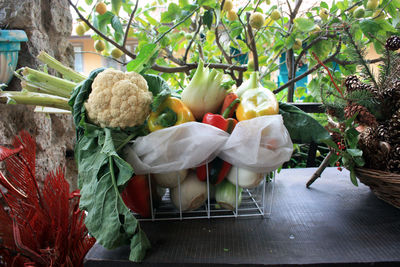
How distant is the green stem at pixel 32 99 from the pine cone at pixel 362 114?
0.71 m

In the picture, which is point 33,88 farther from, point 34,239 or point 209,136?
point 209,136

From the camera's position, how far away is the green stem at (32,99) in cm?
62

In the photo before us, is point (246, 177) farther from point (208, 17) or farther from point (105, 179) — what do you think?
point (208, 17)

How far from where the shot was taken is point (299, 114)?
69 cm

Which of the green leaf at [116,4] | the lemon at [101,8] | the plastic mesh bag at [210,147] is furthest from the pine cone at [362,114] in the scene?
the lemon at [101,8]

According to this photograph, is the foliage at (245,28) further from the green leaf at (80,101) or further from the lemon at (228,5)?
the green leaf at (80,101)

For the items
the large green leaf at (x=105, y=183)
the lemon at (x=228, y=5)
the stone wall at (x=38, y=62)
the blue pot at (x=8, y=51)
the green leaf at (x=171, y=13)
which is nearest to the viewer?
the large green leaf at (x=105, y=183)

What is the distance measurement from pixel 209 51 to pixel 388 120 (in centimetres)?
127

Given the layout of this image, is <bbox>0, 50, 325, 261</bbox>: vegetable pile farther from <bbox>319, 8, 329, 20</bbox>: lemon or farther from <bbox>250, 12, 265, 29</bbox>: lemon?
<bbox>319, 8, 329, 20</bbox>: lemon

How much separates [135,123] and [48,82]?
28 centimetres

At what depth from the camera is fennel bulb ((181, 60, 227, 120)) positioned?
2.08 feet

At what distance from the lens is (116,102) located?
0.56 meters

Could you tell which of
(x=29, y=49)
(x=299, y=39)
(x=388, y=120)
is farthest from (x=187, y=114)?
(x=299, y=39)

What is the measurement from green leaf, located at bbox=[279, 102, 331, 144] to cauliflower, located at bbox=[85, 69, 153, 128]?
1.17 ft
